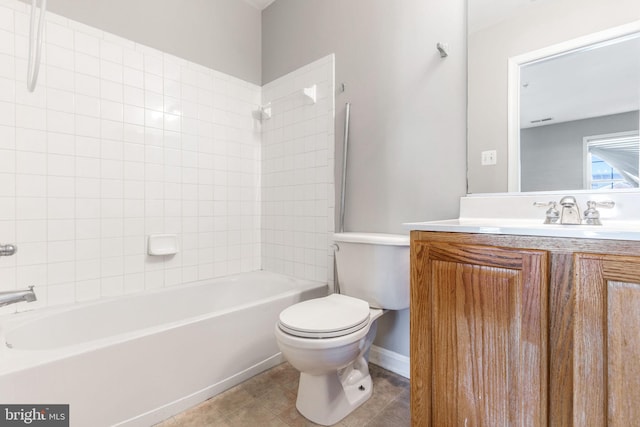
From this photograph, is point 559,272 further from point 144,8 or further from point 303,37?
point 144,8

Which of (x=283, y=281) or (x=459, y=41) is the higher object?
(x=459, y=41)

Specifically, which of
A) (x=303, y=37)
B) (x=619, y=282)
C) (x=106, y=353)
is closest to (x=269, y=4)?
(x=303, y=37)

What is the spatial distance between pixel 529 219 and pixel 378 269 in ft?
2.25

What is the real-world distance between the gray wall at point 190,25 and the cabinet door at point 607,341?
241 centimetres

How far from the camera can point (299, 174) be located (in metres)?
2.22

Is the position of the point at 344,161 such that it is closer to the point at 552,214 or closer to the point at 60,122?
the point at 552,214

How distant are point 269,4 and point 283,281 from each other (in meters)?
2.20

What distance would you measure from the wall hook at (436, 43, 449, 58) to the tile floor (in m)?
1.72

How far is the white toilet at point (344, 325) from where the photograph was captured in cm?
119

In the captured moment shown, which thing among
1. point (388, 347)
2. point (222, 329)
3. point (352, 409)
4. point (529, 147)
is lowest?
point (352, 409)

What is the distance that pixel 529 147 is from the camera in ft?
4.26

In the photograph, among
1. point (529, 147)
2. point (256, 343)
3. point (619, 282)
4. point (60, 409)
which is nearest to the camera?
point (619, 282)

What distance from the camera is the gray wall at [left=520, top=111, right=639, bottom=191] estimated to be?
117 centimetres

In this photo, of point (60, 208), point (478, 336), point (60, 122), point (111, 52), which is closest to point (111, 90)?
point (111, 52)
